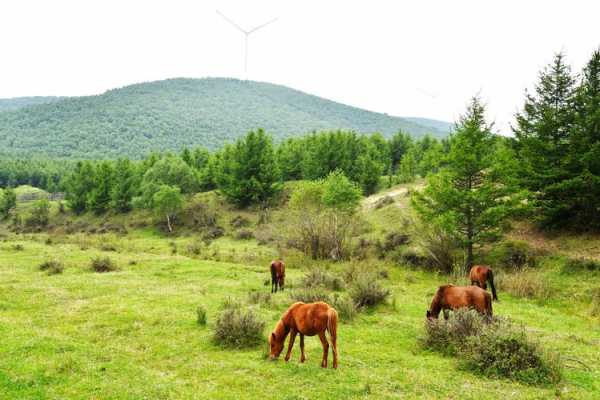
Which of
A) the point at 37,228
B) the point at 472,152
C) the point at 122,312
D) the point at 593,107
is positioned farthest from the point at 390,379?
the point at 37,228

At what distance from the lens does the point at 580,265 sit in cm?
2269

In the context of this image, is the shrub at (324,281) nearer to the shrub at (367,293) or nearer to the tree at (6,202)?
the shrub at (367,293)

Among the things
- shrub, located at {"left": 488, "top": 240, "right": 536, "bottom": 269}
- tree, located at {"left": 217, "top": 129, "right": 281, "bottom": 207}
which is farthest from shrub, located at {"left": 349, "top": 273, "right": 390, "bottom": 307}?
tree, located at {"left": 217, "top": 129, "right": 281, "bottom": 207}

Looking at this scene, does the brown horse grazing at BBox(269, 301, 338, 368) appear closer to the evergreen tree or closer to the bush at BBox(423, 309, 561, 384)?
the bush at BBox(423, 309, 561, 384)

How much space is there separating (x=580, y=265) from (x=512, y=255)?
413 cm

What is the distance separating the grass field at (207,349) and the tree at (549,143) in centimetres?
756

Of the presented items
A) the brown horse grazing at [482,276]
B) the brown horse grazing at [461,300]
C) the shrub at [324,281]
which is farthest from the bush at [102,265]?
the brown horse grazing at [482,276]

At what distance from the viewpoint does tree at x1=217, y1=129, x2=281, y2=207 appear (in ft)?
211

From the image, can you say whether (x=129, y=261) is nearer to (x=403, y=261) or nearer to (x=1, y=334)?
(x=1, y=334)

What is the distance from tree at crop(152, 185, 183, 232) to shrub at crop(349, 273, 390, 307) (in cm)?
4831

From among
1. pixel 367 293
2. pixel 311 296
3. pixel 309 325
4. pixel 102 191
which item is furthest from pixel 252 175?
pixel 309 325

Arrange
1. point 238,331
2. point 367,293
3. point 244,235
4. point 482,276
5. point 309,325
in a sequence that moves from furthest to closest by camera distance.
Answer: point 244,235 → point 482,276 → point 367,293 → point 238,331 → point 309,325

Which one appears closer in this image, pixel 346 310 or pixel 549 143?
pixel 346 310

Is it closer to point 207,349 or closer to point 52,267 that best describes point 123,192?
point 52,267
